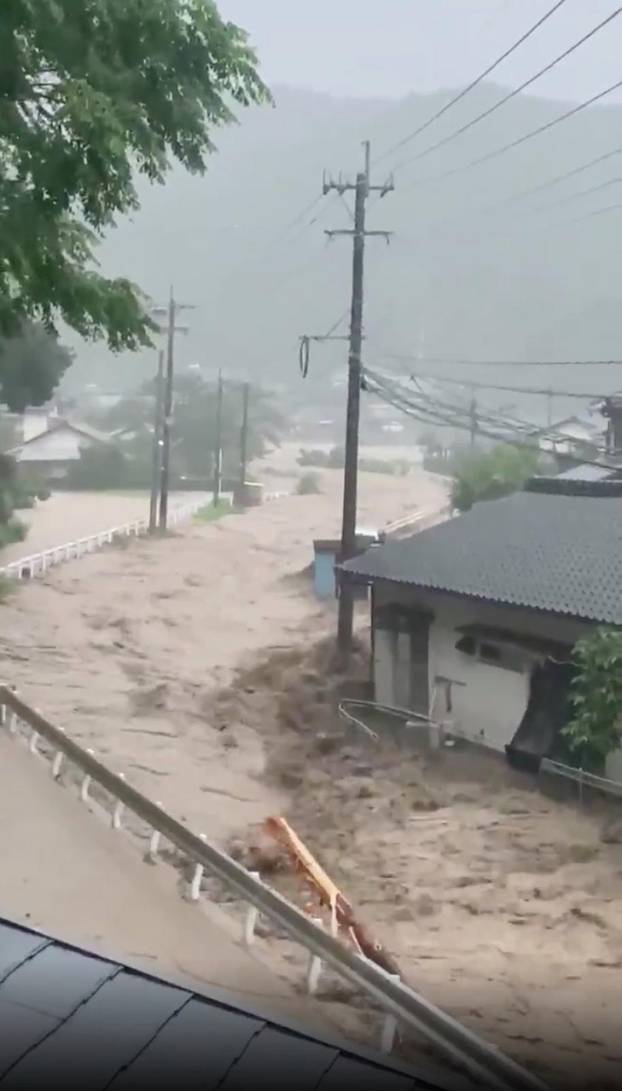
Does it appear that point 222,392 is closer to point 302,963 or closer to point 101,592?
point 101,592

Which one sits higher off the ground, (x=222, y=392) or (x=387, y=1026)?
(x=222, y=392)

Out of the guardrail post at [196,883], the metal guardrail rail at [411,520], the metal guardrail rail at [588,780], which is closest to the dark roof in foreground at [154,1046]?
the guardrail post at [196,883]

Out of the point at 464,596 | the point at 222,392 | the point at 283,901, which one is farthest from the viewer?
the point at 222,392

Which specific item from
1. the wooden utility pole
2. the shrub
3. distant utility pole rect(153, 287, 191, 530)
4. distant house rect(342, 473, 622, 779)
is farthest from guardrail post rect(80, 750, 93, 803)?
the shrub

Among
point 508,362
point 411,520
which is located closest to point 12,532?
point 411,520

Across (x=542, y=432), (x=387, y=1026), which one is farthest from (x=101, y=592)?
(x=387, y=1026)

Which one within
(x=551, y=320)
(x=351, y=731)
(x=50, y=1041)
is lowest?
(x=351, y=731)

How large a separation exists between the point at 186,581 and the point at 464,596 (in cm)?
266

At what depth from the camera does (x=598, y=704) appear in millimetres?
4316

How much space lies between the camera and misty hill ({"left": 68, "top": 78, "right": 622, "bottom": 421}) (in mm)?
3951

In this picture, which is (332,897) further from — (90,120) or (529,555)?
(529,555)

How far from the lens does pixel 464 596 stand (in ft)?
17.0

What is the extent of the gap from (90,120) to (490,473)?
502cm

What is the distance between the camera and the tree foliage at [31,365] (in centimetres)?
410
